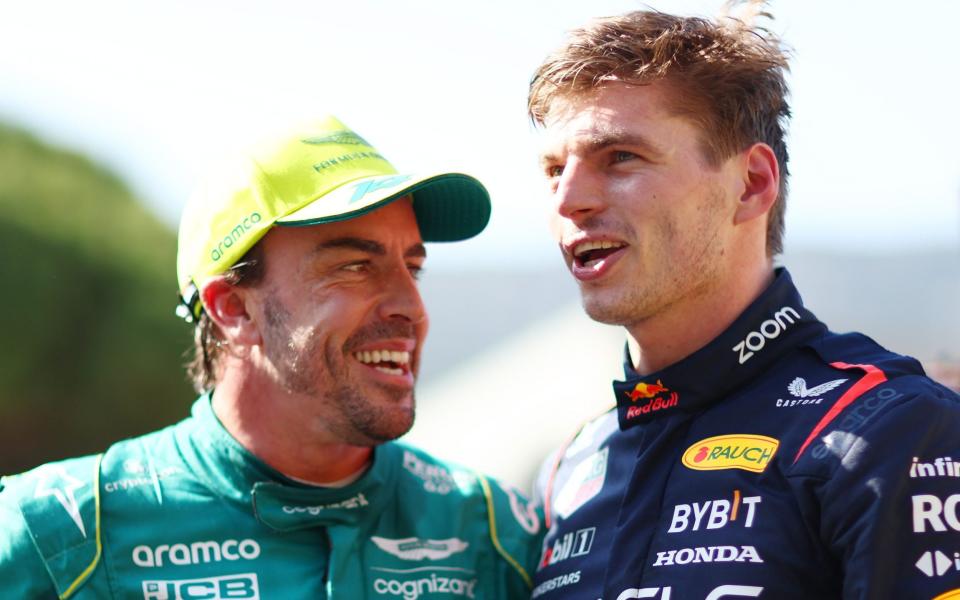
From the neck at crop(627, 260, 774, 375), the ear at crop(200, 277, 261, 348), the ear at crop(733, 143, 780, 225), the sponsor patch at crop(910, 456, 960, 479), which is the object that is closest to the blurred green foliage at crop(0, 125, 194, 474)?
the ear at crop(200, 277, 261, 348)

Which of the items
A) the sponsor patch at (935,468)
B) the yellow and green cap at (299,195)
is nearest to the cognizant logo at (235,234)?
the yellow and green cap at (299,195)

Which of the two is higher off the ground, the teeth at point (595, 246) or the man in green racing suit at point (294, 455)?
the teeth at point (595, 246)

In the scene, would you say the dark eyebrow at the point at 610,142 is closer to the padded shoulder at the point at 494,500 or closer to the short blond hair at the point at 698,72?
the short blond hair at the point at 698,72

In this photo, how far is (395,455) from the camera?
3.97 meters

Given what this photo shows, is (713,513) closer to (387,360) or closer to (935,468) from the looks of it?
(935,468)

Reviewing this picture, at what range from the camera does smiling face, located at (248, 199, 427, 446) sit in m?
3.69

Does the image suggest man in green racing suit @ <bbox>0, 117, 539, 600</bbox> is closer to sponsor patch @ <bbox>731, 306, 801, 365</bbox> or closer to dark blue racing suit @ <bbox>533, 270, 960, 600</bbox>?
dark blue racing suit @ <bbox>533, 270, 960, 600</bbox>

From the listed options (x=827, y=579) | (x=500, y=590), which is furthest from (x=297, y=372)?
(x=827, y=579)

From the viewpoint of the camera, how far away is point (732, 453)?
9.93ft

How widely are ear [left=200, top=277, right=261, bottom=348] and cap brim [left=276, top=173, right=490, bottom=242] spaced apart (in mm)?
359

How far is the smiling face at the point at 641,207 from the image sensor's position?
10.7 feet

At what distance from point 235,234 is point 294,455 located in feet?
2.50

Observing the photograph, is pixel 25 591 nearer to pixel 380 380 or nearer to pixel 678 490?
pixel 380 380

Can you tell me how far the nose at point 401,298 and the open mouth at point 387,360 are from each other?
119 mm
